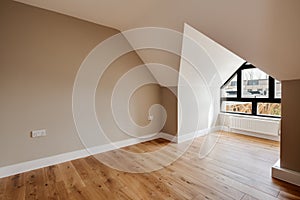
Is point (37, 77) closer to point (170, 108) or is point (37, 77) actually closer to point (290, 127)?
point (170, 108)

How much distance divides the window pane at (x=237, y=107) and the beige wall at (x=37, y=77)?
360cm

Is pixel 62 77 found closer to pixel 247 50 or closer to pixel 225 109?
pixel 247 50

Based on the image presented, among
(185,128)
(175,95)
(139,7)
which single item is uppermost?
(139,7)

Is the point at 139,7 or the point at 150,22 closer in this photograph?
the point at 139,7

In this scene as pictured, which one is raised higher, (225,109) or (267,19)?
(267,19)

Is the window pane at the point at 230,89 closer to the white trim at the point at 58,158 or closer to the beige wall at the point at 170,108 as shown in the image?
the beige wall at the point at 170,108

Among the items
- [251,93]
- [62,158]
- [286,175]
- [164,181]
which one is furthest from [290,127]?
[62,158]

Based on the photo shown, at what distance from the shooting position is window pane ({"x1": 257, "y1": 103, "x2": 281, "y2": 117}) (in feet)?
11.5

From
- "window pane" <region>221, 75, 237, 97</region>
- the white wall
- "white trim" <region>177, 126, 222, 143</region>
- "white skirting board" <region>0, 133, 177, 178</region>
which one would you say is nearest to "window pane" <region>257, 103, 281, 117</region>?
"window pane" <region>221, 75, 237, 97</region>

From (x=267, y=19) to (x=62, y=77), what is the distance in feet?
8.62

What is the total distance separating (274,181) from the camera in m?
1.89

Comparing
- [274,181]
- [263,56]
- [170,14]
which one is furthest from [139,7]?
[274,181]

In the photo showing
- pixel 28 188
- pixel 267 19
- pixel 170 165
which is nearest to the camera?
pixel 267 19

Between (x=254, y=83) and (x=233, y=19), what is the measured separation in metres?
2.68
